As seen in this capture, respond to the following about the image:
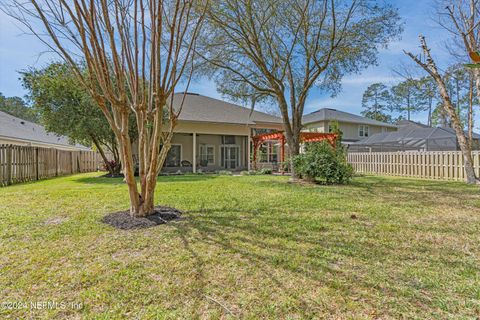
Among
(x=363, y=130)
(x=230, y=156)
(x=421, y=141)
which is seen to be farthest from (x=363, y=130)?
(x=230, y=156)

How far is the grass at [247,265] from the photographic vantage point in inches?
83.1

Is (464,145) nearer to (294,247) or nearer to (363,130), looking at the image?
(294,247)

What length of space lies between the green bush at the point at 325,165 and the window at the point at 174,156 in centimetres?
1109

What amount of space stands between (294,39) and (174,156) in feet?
40.1

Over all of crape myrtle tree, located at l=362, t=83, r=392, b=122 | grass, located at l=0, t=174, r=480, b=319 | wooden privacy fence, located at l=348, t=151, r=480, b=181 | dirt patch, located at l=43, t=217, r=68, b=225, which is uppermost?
crape myrtle tree, located at l=362, t=83, r=392, b=122

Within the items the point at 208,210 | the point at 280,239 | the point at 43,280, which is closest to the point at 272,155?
the point at 208,210

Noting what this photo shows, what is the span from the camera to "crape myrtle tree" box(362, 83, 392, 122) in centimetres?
4734

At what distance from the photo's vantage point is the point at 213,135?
20.3 m

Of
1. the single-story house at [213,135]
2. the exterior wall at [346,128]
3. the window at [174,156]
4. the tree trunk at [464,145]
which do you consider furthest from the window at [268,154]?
the tree trunk at [464,145]

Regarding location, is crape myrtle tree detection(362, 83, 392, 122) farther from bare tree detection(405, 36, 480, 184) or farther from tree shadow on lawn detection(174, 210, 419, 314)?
tree shadow on lawn detection(174, 210, 419, 314)

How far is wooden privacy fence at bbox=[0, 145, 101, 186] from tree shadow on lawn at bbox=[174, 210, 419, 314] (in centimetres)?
1004

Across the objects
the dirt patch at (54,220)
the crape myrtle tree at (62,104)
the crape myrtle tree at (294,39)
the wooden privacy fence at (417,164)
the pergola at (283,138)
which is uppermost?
the crape myrtle tree at (294,39)

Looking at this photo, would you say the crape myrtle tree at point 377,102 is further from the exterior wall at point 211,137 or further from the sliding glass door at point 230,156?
the sliding glass door at point 230,156

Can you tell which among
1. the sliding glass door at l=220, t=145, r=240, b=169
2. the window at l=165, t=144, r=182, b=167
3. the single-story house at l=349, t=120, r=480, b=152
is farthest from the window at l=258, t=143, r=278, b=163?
the single-story house at l=349, t=120, r=480, b=152
